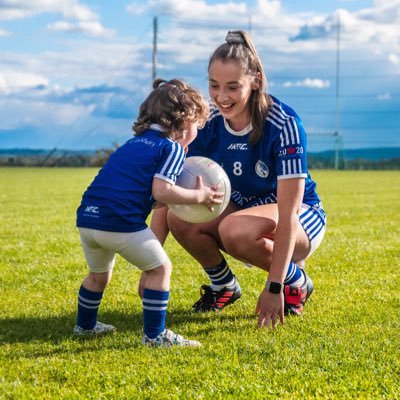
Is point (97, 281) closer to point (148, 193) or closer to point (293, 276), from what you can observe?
point (148, 193)

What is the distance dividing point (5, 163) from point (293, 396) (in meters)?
50.6

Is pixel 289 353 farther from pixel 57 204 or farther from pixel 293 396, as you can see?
pixel 57 204

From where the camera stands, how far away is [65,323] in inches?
175

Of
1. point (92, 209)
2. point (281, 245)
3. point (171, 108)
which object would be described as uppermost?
point (171, 108)

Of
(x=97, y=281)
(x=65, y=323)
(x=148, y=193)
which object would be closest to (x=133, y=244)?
(x=148, y=193)

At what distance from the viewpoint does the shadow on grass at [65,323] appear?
4.11 metres

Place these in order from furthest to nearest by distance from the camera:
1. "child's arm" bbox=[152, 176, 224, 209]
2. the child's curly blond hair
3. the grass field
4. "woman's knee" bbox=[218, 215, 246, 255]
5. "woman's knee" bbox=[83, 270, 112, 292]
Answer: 1. "woman's knee" bbox=[218, 215, 246, 255]
2. "woman's knee" bbox=[83, 270, 112, 292]
3. the child's curly blond hair
4. "child's arm" bbox=[152, 176, 224, 209]
5. the grass field

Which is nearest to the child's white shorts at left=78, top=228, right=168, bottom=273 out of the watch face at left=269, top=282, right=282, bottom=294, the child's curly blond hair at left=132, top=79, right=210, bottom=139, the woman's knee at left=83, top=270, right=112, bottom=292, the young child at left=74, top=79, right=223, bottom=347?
the young child at left=74, top=79, right=223, bottom=347

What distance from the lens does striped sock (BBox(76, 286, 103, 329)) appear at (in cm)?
412

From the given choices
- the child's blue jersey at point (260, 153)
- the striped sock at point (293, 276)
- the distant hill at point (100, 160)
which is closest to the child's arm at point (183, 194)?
the child's blue jersey at point (260, 153)

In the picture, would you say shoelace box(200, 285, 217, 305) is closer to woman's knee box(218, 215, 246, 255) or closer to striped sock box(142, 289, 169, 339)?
woman's knee box(218, 215, 246, 255)

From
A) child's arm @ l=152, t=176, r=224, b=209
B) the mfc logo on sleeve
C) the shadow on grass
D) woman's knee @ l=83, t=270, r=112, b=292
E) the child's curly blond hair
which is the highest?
the child's curly blond hair

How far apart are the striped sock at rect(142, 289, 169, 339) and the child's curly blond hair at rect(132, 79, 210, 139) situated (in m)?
0.86

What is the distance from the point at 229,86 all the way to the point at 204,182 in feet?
1.94
